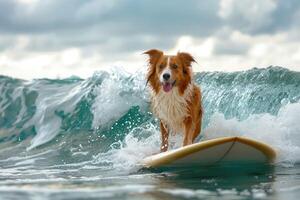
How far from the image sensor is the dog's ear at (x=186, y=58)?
9836mm

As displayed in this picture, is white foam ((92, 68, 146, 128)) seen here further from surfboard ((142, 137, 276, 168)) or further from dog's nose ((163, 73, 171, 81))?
surfboard ((142, 137, 276, 168))

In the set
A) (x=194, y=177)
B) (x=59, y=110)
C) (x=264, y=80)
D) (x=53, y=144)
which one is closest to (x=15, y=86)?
(x=59, y=110)

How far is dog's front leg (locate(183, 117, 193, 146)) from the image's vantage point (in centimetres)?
980

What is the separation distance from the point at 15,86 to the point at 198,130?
1608 cm

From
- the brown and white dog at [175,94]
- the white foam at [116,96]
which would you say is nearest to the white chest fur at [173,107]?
the brown and white dog at [175,94]

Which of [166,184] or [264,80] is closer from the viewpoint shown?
[166,184]

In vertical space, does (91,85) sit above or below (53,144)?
above

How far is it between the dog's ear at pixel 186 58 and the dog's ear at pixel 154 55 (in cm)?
31

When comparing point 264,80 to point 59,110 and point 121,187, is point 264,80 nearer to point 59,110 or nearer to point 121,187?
point 59,110

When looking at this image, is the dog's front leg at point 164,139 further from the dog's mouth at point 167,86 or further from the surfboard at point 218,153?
the surfboard at point 218,153

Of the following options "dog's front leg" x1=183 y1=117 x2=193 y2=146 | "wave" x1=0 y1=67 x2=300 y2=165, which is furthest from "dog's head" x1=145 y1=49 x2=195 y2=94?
"wave" x1=0 y1=67 x2=300 y2=165

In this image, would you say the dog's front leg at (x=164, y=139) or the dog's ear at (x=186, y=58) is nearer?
the dog's ear at (x=186, y=58)

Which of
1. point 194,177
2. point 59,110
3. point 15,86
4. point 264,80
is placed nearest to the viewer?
point 194,177

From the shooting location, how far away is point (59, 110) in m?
20.9
